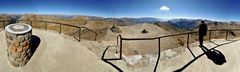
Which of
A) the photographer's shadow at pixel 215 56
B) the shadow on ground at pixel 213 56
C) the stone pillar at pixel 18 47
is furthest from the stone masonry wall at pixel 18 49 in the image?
the photographer's shadow at pixel 215 56

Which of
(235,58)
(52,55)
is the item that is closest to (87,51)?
(52,55)

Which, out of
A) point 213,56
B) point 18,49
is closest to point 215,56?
point 213,56

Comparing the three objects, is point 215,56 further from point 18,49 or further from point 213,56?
point 18,49

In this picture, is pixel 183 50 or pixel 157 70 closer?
pixel 157 70

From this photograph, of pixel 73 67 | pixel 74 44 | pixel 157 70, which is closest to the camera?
pixel 73 67

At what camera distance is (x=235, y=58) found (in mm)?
17703

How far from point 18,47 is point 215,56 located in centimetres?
1115

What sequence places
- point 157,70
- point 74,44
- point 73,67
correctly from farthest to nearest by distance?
point 74,44 < point 157,70 < point 73,67

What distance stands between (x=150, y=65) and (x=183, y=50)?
2590mm

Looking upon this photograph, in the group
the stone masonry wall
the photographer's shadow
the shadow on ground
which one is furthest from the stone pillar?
the photographer's shadow

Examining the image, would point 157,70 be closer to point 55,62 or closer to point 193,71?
point 193,71

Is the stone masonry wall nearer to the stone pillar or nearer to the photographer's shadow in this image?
the stone pillar

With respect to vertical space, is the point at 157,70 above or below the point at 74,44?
below

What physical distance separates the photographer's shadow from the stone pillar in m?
10.1
